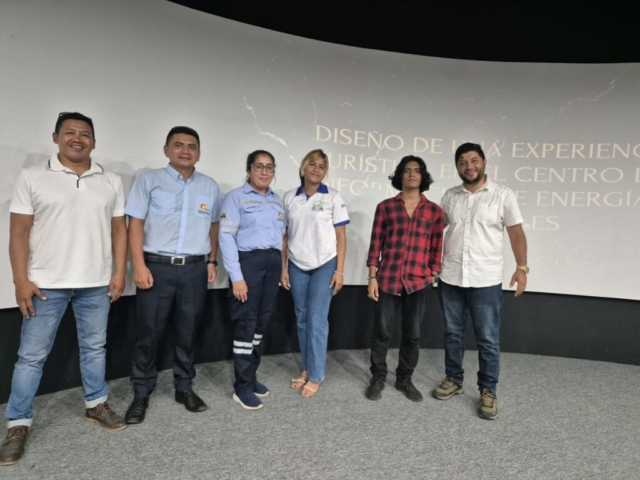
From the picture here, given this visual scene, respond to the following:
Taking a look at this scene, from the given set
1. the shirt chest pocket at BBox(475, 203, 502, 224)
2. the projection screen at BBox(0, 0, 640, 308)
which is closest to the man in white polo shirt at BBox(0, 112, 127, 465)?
the projection screen at BBox(0, 0, 640, 308)

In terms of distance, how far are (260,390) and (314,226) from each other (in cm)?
104

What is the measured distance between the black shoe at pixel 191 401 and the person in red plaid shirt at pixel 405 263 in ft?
3.13

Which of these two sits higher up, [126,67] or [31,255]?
[126,67]

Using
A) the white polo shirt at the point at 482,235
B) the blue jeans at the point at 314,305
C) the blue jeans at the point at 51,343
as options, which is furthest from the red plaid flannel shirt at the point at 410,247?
the blue jeans at the point at 51,343

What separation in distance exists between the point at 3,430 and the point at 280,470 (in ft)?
4.46

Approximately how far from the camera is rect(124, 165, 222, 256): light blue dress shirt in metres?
1.98

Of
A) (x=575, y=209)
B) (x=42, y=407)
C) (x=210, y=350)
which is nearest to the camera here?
(x=42, y=407)

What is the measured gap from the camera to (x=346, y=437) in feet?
6.13

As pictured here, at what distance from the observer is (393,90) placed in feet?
10.7

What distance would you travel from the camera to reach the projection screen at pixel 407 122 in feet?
8.77

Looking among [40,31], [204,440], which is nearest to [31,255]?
[204,440]

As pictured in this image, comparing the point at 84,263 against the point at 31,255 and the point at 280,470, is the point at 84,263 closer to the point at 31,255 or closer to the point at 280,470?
the point at 31,255

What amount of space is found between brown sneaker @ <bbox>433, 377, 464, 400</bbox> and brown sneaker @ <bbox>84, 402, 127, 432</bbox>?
1.72 metres

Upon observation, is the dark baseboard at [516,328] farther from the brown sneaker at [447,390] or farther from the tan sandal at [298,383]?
the brown sneaker at [447,390]
